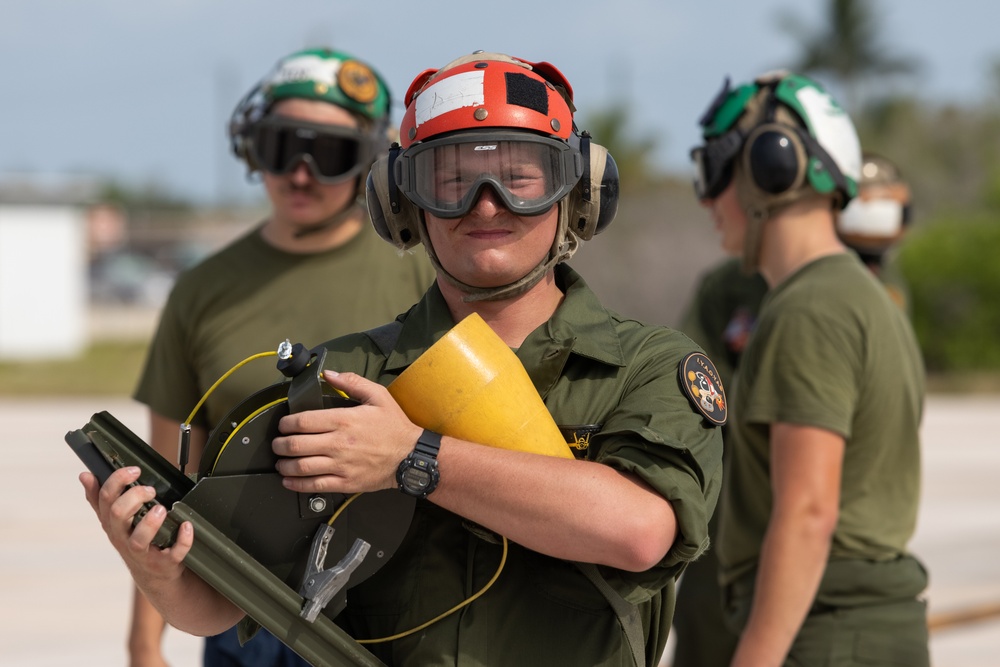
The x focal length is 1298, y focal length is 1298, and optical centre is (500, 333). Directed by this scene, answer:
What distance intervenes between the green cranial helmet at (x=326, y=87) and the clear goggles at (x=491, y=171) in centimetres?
164

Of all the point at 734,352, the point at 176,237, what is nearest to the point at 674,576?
the point at 734,352

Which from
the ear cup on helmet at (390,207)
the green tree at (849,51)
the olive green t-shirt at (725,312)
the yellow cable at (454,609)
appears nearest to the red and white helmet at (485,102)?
the ear cup on helmet at (390,207)

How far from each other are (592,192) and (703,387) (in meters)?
0.44

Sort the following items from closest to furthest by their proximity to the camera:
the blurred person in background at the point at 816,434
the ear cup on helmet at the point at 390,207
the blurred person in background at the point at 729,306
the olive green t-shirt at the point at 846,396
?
the ear cup on helmet at the point at 390,207 → the blurred person in background at the point at 816,434 → the olive green t-shirt at the point at 846,396 → the blurred person in background at the point at 729,306

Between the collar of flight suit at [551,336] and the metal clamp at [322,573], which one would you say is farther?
the collar of flight suit at [551,336]

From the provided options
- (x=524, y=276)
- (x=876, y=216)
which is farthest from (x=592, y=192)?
(x=876, y=216)

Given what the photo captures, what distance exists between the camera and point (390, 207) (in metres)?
2.55

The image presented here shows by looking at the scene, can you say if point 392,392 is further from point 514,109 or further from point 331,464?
point 514,109

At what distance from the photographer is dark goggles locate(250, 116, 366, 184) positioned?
12.9 ft

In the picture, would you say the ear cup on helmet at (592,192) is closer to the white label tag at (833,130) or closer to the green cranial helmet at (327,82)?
the white label tag at (833,130)

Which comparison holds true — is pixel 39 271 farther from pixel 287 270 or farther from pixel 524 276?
pixel 524 276

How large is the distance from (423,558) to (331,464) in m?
0.38

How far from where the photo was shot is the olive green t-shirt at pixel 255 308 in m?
3.81

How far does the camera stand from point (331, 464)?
206 centimetres
